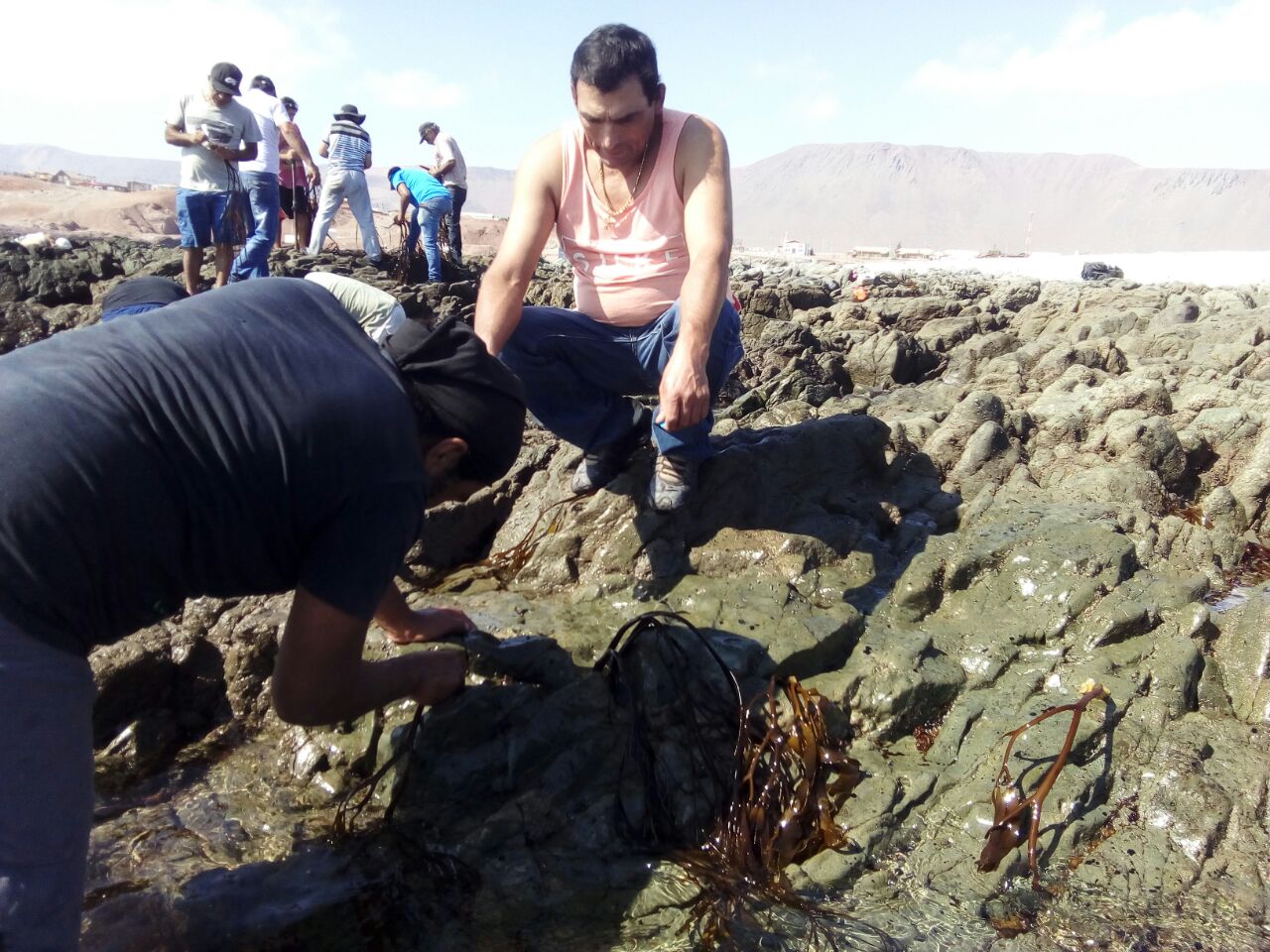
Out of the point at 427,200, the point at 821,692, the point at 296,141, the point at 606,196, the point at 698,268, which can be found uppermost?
the point at 296,141


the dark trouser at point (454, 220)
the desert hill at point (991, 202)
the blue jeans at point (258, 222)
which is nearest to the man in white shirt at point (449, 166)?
the dark trouser at point (454, 220)

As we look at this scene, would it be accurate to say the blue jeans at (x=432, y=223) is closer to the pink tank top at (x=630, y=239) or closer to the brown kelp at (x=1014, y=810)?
the pink tank top at (x=630, y=239)

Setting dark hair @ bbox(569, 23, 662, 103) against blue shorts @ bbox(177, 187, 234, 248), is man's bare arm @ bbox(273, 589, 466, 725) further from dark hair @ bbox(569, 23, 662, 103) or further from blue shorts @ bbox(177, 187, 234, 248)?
blue shorts @ bbox(177, 187, 234, 248)

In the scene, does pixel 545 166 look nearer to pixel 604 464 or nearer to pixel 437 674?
pixel 604 464

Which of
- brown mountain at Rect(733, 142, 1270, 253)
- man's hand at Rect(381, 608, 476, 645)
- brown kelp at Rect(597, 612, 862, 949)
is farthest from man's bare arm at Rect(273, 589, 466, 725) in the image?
brown mountain at Rect(733, 142, 1270, 253)

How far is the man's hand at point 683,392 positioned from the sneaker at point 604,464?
0.64 meters

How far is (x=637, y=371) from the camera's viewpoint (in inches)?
145

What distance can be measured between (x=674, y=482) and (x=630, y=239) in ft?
2.99

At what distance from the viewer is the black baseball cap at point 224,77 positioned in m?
7.70

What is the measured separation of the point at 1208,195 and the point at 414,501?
14407 centimetres

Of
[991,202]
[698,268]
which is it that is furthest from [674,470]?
[991,202]

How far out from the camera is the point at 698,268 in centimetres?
327

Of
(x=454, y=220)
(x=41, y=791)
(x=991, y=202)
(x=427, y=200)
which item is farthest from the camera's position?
(x=991, y=202)

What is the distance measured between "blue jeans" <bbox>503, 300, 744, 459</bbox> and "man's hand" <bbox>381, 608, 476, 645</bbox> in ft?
2.91
